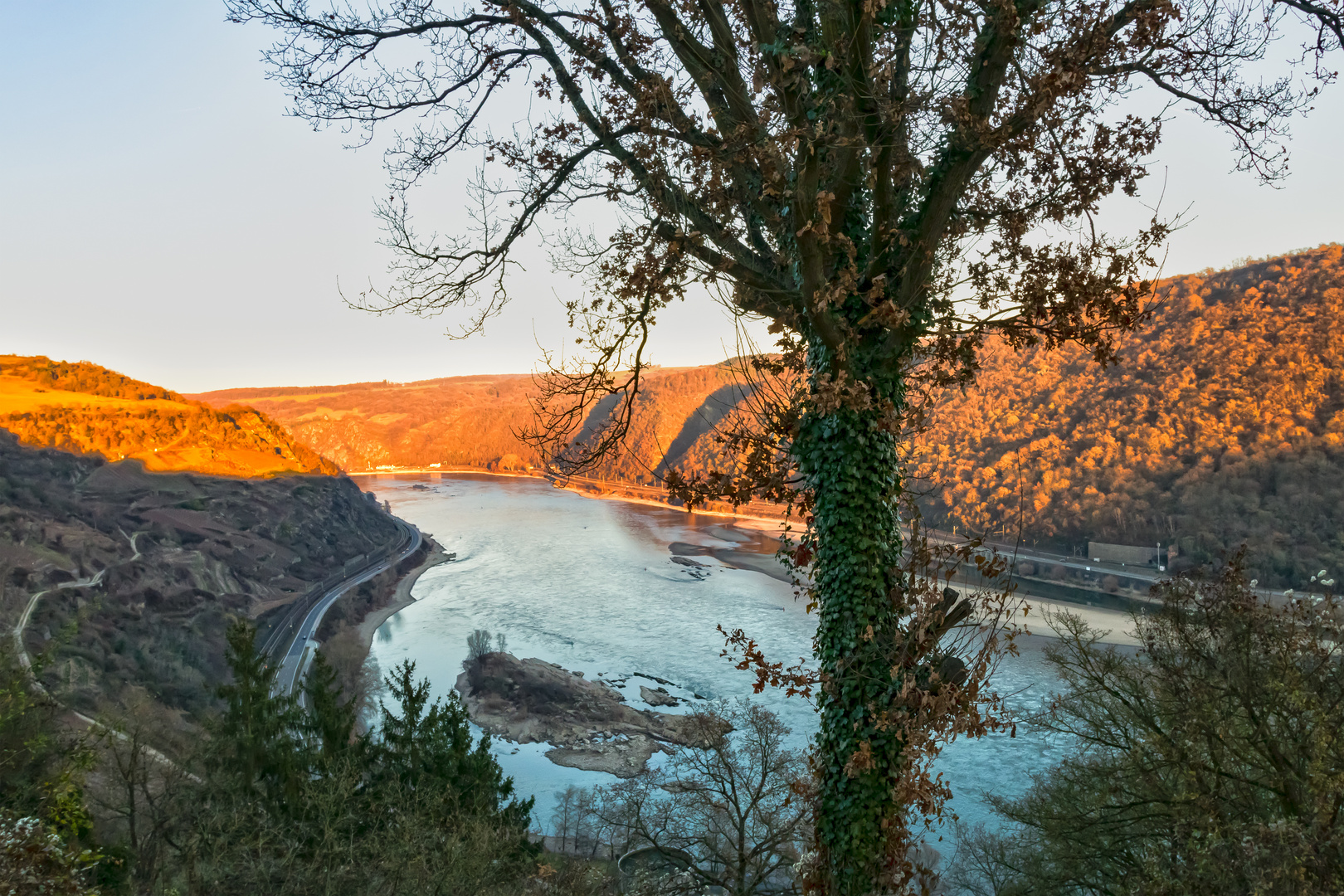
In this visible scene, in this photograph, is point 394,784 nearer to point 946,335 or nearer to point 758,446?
point 758,446

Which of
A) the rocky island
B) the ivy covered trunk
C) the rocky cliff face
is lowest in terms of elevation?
the rocky island

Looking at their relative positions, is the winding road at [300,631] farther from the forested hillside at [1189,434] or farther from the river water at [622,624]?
the forested hillside at [1189,434]

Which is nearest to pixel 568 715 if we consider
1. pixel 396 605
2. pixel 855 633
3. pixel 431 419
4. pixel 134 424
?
pixel 396 605

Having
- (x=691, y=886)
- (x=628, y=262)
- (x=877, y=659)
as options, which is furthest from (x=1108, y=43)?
(x=691, y=886)

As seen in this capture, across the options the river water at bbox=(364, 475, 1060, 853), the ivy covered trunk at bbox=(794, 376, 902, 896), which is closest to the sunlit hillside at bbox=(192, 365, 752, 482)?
the river water at bbox=(364, 475, 1060, 853)

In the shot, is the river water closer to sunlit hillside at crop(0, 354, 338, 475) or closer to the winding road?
the winding road

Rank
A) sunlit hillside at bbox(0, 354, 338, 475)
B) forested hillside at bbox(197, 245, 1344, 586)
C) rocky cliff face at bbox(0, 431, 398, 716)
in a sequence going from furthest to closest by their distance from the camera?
sunlit hillside at bbox(0, 354, 338, 475), forested hillside at bbox(197, 245, 1344, 586), rocky cliff face at bbox(0, 431, 398, 716)
